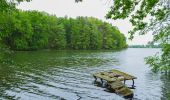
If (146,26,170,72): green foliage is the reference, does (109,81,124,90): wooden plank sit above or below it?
below

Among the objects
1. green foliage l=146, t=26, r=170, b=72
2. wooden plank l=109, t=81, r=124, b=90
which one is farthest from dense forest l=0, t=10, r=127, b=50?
green foliage l=146, t=26, r=170, b=72

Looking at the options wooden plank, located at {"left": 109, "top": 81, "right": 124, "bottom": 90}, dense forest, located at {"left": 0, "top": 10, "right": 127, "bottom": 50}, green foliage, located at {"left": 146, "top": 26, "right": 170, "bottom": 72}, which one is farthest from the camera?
dense forest, located at {"left": 0, "top": 10, "right": 127, "bottom": 50}

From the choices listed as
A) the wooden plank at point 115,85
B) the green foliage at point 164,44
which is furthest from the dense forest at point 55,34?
the green foliage at point 164,44

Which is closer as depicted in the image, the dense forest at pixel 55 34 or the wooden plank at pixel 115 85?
the wooden plank at pixel 115 85

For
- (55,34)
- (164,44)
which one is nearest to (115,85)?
(164,44)

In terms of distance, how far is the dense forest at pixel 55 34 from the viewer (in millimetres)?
104188

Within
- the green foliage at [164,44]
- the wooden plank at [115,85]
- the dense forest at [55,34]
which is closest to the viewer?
the green foliage at [164,44]

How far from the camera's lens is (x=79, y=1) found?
971cm

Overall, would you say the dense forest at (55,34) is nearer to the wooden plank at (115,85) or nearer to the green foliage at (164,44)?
the wooden plank at (115,85)

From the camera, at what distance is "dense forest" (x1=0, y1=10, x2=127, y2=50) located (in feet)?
342

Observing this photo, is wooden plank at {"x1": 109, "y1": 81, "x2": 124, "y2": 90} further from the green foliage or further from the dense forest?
the dense forest

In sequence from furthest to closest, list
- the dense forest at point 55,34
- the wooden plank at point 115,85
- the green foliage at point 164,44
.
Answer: the dense forest at point 55,34 → the wooden plank at point 115,85 → the green foliage at point 164,44

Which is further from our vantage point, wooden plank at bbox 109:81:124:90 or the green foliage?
wooden plank at bbox 109:81:124:90

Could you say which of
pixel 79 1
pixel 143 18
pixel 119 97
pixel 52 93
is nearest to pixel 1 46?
pixel 79 1
